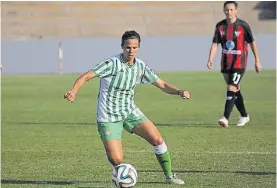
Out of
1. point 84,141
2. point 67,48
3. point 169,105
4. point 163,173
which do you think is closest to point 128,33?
point 163,173

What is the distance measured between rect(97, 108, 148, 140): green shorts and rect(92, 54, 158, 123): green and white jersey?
4 cm

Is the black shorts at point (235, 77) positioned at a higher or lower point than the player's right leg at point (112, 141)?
lower

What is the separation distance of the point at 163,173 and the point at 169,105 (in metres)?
11.5

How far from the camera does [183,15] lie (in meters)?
42.0

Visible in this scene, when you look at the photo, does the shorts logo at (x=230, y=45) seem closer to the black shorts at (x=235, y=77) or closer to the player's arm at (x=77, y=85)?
the black shorts at (x=235, y=77)

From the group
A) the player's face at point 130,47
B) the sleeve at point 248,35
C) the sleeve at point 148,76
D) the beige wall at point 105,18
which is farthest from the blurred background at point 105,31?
the player's face at point 130,47

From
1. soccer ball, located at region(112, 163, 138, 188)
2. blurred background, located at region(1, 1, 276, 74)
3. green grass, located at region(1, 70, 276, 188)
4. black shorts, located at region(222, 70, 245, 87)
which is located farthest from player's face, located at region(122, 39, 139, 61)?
blurred background, located at region(1, 1, 276, 74)

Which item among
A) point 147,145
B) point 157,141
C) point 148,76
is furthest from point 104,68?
point 147,145

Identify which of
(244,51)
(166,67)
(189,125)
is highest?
(244,51)

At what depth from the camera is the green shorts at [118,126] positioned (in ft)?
27.7

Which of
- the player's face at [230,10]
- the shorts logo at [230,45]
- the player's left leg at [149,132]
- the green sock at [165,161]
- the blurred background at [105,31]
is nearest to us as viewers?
the player's left leg at [149,132]

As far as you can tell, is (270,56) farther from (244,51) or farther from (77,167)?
(77,167)

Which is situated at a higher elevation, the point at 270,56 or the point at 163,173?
the point at 163,173

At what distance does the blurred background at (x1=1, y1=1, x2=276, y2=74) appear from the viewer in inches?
1571
